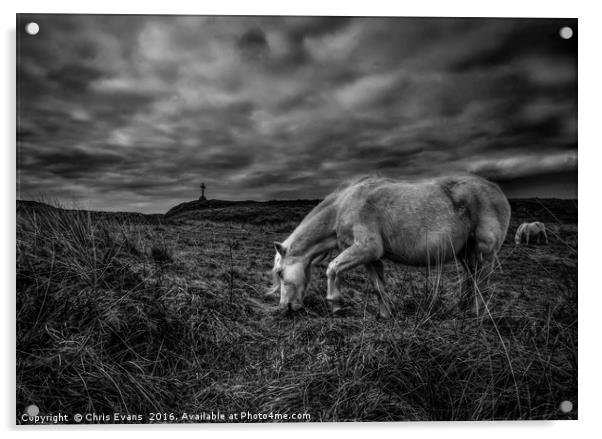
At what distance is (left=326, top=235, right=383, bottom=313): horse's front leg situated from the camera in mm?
3457

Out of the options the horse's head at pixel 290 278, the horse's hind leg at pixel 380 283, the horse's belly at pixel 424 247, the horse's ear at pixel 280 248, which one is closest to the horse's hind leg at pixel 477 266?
the horse's belly at pixel 424 247

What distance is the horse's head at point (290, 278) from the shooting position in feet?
11.4

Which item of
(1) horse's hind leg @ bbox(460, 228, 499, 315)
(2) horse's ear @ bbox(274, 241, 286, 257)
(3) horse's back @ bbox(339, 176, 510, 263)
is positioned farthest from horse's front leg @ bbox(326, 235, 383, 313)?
(1) horse's hind leg @ bbox(460, 228, 499, 315)

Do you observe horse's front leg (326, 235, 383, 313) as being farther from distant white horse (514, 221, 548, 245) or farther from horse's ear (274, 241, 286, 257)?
distant white horse (514, 221, 548, 245)

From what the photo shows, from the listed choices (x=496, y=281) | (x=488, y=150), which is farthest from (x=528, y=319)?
(x=488, y=150)

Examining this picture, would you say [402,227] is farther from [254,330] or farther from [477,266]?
[254,330]

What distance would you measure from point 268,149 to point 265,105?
363mm

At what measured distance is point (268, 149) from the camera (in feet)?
11.5

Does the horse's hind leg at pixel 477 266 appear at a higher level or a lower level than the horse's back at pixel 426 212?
lower

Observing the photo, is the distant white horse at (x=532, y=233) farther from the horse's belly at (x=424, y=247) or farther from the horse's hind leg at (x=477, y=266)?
the horse's belly at (x=424, y=247)

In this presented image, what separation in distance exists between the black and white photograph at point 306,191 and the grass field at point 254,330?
0.06 ft

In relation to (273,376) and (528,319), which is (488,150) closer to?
(528,319)

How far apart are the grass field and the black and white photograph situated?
0.06 ft

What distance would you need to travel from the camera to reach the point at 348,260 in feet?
11.4
